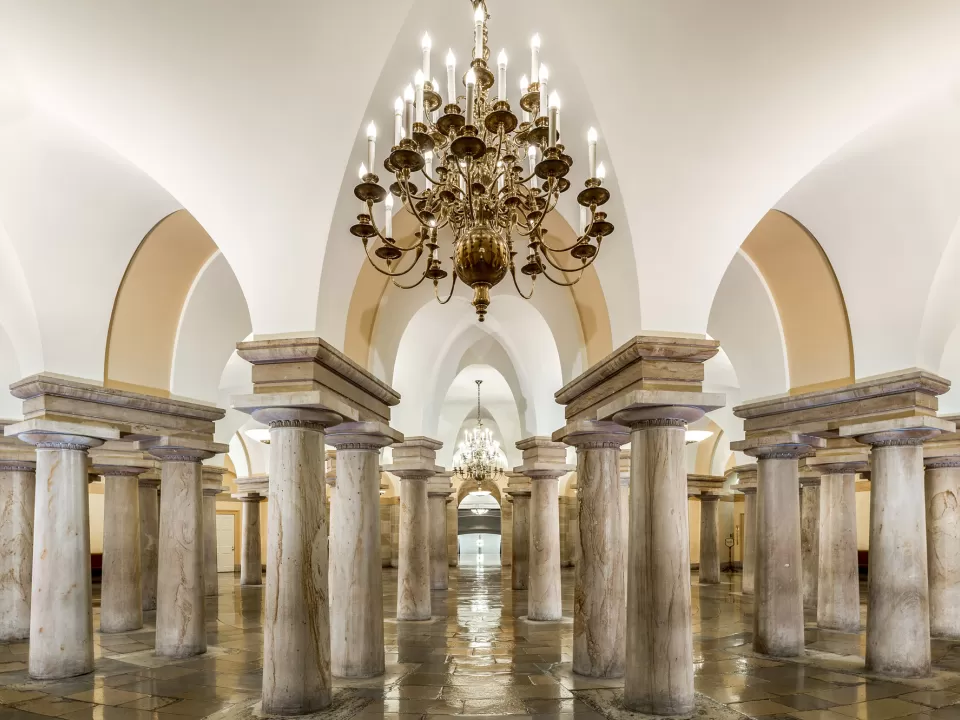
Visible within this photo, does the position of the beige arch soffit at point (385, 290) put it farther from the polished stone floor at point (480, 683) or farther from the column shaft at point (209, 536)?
the column shaft at point (209, 536)

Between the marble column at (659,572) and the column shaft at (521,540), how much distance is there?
10945 mm

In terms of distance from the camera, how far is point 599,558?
7.59 meters

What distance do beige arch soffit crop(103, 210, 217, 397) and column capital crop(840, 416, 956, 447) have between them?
24.8 feet

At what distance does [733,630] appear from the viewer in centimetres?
1139

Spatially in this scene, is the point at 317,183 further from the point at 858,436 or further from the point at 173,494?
the point at 858,436

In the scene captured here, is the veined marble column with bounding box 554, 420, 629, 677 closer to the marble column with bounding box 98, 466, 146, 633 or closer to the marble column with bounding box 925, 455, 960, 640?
the marble column with bounding box 925, 455, 960, 640

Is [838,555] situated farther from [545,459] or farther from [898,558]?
[545,459]

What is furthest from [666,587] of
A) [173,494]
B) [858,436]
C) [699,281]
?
[173,494]

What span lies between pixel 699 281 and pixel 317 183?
10.7ft

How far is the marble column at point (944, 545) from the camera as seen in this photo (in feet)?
35.1

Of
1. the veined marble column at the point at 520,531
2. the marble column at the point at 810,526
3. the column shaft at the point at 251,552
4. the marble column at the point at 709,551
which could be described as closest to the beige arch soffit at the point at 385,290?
the marble column at the point at 810,526

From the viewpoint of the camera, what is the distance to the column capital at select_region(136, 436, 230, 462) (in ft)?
29.3

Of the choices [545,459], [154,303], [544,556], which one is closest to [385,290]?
[154,303]

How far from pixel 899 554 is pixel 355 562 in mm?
Result: 5528
